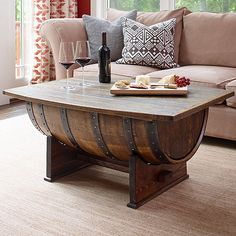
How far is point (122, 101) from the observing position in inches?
94.3

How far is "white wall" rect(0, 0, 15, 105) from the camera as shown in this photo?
15.0 ft

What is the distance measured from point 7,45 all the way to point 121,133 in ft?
8.79

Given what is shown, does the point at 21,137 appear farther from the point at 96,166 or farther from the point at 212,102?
the point at 212,102

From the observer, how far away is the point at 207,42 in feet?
13.2

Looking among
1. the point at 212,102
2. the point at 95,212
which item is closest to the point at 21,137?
the point at 95,212

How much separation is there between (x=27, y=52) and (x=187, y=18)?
1.81 m

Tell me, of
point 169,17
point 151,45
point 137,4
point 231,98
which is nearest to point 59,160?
point 231,98

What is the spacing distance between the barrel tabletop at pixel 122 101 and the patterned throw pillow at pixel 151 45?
1.20 meters

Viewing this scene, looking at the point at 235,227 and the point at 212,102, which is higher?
the point at 212,102

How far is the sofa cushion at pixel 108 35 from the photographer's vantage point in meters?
4.22

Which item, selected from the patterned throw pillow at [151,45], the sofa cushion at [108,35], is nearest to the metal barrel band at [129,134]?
the patterned throw pillow at [151,45]

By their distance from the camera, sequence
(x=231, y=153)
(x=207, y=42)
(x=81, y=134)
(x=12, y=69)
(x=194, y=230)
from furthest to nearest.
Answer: (x=12, y=69) → (x=207, y=42) → (x=231, y=153) → (x=81, y=134) → (x=194, y=230)

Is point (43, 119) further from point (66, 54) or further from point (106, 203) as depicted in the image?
point (106, 203)

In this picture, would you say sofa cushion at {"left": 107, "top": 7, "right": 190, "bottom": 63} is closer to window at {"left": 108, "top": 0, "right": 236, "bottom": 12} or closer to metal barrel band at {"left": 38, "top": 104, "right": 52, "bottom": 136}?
window at {"left": 108, "top": 0, "right": 236, "bottom": 12}
